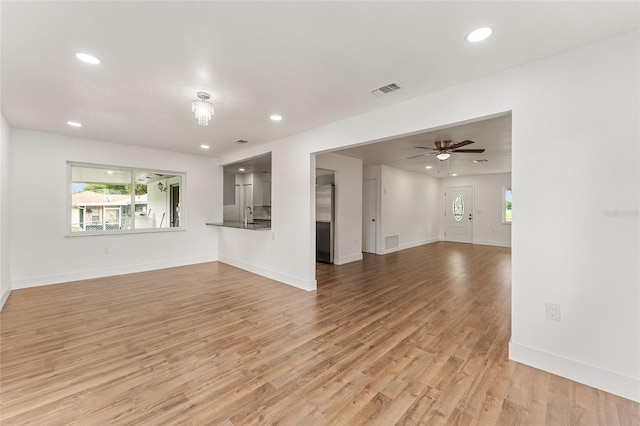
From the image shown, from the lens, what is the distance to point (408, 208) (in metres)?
8.70

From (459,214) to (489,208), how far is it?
39.6 inches

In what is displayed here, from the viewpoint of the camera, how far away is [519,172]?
2283 millimetres

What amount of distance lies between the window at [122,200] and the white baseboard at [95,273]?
28.1 inches

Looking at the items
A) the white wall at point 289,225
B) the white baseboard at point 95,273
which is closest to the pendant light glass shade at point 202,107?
the white wall at point 289,225

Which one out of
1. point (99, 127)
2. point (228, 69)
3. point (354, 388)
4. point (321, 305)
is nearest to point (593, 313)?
point (354, 388)

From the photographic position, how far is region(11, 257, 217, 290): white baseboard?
4320 millimetres

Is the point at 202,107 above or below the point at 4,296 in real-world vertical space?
above

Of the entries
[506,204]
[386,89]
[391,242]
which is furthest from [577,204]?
[506,204]

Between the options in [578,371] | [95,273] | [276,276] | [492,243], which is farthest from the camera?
[492,243]

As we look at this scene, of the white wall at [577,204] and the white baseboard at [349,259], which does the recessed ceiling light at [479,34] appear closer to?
the white wall at [577,204]

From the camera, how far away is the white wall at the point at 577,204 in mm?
1864

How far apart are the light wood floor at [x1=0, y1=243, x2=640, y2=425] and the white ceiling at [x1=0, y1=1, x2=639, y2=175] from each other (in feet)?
8.15

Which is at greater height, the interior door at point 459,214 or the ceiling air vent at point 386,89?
the ceiling air vent at point 386,89

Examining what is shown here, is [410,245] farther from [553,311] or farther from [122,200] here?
[122,200]
